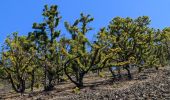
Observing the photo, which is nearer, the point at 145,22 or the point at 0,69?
the point at 0,69

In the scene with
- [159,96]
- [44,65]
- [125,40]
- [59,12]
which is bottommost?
[159,96]

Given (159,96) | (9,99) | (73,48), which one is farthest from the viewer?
(73,48)

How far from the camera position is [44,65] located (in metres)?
45.1

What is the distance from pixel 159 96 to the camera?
66.0ft

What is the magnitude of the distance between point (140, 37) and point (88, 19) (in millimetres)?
10550

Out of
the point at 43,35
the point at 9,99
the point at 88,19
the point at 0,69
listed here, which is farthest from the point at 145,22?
the point at 9,99

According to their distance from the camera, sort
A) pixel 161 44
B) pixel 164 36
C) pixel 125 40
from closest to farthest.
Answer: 1. pixel 125 40
2. pixel 164 36
3. pixel 161 44

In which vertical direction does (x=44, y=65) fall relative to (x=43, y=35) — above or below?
below

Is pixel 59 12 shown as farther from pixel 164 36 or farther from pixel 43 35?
pixel 164 36

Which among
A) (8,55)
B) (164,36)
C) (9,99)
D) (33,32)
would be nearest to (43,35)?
(33,32)

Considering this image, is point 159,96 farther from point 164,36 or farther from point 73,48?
point 164,36

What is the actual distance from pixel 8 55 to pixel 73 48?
7068mm

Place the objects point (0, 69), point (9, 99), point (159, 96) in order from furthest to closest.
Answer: point (0, 69) → point (9, 99) → point (159, 96)

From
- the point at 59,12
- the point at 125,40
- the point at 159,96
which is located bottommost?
the point at 159,96
